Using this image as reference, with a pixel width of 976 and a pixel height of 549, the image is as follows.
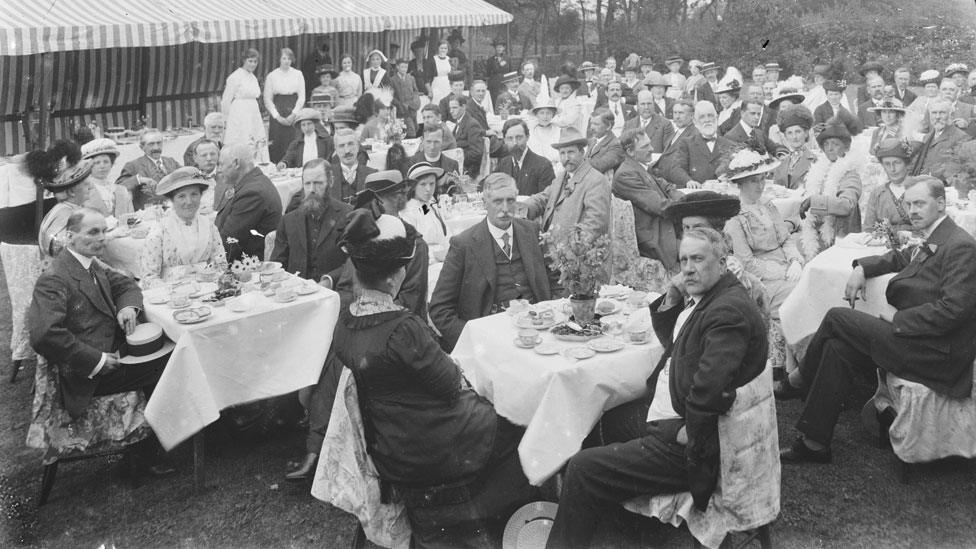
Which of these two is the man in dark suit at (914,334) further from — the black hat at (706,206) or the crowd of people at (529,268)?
the black hat at (706,206)

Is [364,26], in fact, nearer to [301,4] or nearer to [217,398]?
[301,4]

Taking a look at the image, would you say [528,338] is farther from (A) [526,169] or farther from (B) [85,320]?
(A) [526,169]

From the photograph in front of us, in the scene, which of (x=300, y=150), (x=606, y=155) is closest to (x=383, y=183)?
(x=606, y=155)

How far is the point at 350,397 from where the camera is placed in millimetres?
3545

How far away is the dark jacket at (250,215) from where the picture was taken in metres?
6.53

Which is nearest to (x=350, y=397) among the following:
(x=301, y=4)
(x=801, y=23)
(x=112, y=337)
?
(x=112, y=337)

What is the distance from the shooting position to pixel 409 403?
Result: 3.52 metres

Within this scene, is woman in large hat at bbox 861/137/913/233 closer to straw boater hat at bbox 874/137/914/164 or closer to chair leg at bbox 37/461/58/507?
straw boater hat at bbox 874/137/914/164

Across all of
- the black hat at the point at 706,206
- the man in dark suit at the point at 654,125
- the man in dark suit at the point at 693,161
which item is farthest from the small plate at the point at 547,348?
the man in dark suit at the point at 654,125

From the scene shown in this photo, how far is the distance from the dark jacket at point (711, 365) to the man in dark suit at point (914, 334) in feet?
5.28

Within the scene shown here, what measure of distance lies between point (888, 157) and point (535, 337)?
4.07m

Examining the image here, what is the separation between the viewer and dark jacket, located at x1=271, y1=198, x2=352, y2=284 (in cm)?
601

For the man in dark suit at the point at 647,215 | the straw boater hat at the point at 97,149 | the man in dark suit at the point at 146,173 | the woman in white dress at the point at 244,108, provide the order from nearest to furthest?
the man in dark suit at the point at 647,215 < the straw boater hat at the point at 97,149 < the man in dark suit at the point at 146,173 < the woman in white dress at the point at 244,108

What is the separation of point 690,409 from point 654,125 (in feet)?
25.8
